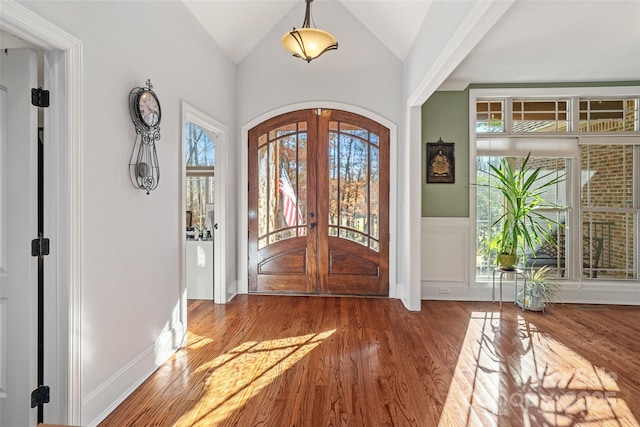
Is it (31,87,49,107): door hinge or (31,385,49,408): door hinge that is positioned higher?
(31,87,49,107): door hinge

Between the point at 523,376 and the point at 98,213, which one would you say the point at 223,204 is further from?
the point at 523,376

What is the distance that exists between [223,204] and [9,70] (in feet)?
8.34

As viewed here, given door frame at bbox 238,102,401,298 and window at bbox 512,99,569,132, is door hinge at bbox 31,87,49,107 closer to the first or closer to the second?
door frame at bbox 238,102,401,298

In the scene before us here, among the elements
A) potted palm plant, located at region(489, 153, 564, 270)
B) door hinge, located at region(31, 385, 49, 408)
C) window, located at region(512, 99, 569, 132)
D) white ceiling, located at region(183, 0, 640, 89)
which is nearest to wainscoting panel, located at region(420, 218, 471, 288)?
potted palm plant, located at region(489, 153, 564, 270)

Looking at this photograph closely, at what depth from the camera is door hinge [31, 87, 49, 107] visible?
1744mm

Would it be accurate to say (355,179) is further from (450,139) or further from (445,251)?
(445,251)

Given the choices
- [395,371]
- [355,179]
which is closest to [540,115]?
[355,179]

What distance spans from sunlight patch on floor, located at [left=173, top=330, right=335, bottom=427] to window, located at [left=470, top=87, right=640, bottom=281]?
276cm

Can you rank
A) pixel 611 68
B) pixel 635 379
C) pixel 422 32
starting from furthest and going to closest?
pixel 611 68 → pixel 422 32 → pixel 635 379

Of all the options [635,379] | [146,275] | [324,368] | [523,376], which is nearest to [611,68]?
[635,379]

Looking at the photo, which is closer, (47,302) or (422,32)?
(47,302)

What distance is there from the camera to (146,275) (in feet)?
8.29

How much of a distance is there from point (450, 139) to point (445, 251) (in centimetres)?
142

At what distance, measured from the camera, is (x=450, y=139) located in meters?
4.43
